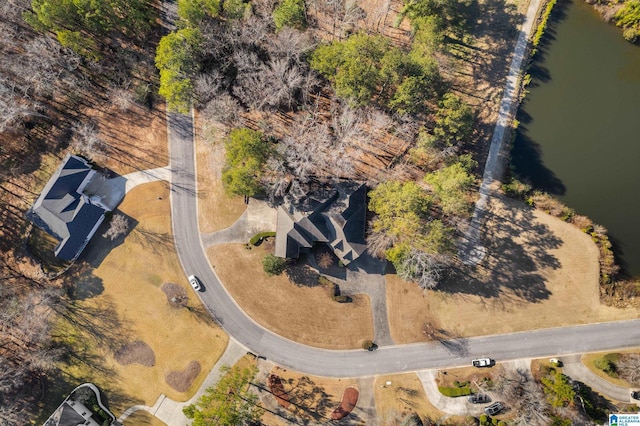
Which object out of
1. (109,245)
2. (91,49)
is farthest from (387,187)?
(91,49)

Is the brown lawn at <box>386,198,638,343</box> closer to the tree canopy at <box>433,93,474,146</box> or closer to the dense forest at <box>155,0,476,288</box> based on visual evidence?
the dense forest at <box>155,0,476,288</box>

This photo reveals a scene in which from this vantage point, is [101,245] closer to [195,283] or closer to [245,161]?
[195,283]

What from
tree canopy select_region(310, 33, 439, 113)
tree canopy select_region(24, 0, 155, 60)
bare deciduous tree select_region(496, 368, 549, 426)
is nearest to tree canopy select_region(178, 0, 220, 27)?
tree canopy select_region(24, 0, 155, 60)

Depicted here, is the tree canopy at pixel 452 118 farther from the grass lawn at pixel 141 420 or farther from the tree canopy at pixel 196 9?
the grass lawn at pixel 141 420

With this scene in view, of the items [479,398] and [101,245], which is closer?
[479,398]

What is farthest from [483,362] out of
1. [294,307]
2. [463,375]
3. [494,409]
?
[294,307]

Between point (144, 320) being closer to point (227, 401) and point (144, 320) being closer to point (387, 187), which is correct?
point (227, 401)
